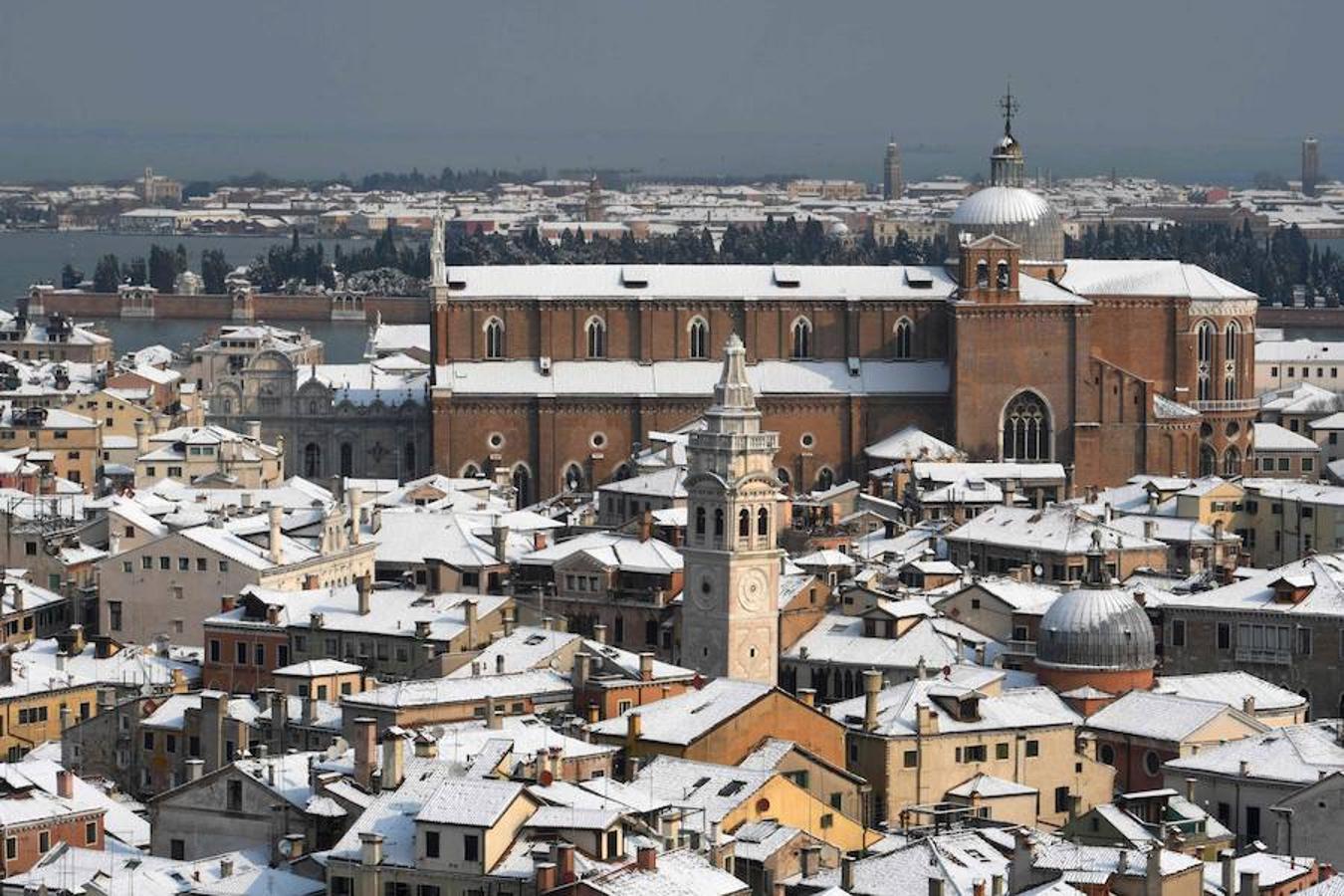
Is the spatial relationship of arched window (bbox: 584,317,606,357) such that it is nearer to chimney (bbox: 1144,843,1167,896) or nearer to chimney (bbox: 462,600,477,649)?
chimney (bbox: 462,600,477,649)

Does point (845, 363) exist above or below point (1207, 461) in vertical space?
above

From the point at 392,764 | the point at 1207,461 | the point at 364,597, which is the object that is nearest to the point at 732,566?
the point at 364,597

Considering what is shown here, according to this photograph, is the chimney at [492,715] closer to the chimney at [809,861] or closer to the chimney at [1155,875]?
the chimney at [809,861]

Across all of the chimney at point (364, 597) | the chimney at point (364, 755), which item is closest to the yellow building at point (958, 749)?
the chimney at point (364, 755)

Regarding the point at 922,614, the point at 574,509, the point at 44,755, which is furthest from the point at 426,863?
the point at 574,509

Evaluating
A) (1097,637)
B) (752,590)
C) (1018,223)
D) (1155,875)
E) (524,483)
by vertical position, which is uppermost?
(1018,223)

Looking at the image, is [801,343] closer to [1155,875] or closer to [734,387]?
[734,387]
